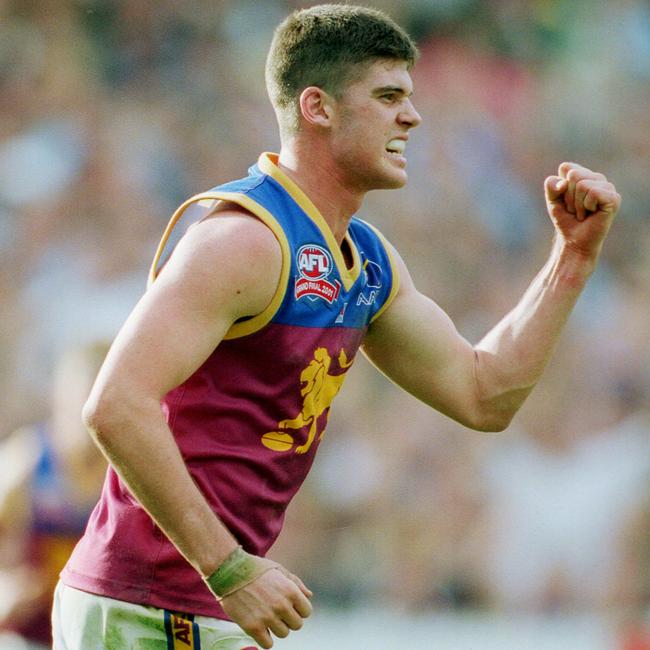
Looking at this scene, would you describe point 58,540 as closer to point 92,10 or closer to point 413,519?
point 413,519

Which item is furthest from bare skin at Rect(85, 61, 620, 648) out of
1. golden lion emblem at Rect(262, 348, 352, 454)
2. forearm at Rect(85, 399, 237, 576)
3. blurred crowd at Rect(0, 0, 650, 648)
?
blurred crowd at Rect(0, 0, 650, 648)

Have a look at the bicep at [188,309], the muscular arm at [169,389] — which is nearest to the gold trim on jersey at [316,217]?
the bicep at [188,309]

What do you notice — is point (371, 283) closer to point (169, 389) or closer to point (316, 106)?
point (316, 106)

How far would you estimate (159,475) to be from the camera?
287cm

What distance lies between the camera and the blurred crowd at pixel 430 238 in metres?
7.68

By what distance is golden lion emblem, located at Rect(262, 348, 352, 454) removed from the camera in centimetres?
326

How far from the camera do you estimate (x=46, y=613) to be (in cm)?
566

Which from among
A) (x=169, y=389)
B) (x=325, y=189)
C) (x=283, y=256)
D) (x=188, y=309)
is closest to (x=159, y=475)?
(x=169, y=389)

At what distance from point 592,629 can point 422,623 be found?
915 millimetres

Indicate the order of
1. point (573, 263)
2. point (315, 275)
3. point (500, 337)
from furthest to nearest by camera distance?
point (500, 337) → point (573, 263) → point (315, 275)

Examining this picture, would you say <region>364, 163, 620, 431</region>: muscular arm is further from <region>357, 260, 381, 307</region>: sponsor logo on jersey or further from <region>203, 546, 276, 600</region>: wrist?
<region>203, 546, 276, 600</region>: wrist

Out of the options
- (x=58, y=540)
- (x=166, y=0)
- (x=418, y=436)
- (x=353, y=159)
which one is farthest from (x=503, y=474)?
(x=353, y=159)

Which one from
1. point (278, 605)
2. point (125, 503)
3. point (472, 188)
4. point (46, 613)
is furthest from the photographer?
point (472, 188)

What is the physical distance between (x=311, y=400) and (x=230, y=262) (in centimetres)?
49
